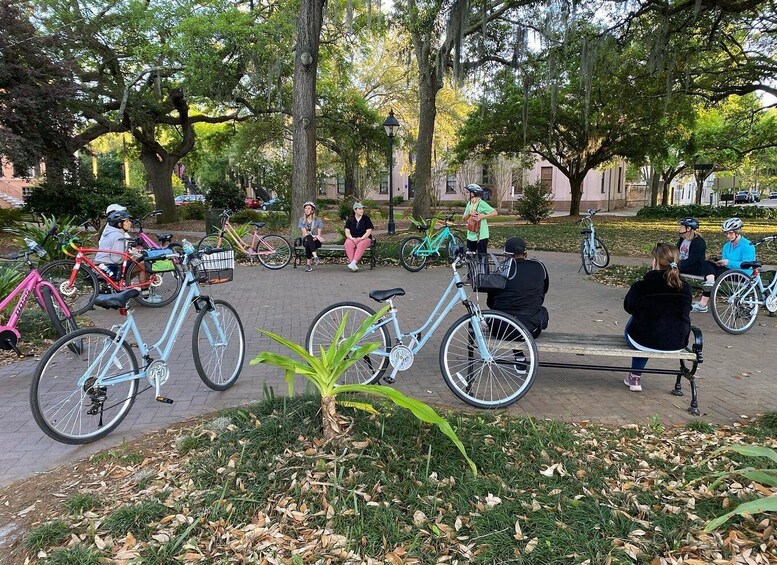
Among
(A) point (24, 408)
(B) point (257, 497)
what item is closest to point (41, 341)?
(A) point (24, 408)

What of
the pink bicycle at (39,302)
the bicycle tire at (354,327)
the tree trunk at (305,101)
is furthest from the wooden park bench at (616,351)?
the tree trunk at (305,101)

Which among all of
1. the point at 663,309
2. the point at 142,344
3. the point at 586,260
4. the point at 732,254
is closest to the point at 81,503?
the point at 142,344

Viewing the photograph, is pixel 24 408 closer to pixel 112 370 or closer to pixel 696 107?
pixel 112 370

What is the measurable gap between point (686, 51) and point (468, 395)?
15.2 metres

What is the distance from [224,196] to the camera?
2170cm

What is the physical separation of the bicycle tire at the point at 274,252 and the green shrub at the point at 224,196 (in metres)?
10.8

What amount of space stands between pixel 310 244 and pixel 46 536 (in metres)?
8.86

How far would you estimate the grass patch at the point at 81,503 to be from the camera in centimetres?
269

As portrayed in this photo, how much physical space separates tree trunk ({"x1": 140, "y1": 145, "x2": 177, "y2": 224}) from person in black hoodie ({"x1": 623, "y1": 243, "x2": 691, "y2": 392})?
21.1 metres

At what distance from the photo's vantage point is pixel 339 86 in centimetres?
2380

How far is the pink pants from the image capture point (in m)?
10.8

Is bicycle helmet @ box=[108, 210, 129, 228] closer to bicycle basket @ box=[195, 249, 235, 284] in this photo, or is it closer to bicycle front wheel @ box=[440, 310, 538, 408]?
bicycle basket @ box=[195, 249, 235, 284]

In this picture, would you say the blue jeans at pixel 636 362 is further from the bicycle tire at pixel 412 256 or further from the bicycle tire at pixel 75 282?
the bicycle tire at pixel 412 256

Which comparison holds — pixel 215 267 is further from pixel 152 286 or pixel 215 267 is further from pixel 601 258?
pixel 601 258
